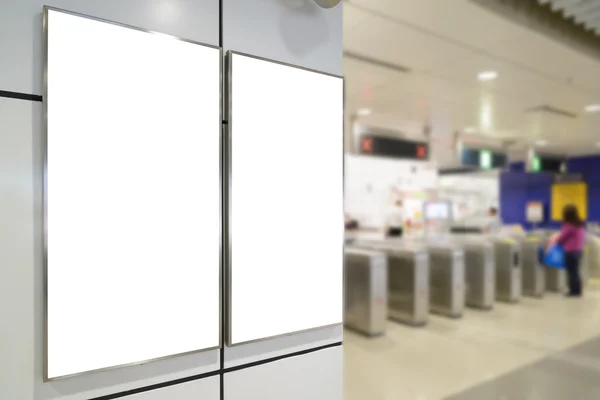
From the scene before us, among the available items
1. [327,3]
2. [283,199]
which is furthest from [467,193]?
[283,199]

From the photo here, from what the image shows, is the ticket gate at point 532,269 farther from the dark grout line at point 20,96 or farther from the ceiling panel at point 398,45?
the dark grout line at point 20,96

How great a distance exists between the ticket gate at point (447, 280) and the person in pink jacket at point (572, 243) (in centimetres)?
204

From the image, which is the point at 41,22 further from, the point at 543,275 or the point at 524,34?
the point at 543,275

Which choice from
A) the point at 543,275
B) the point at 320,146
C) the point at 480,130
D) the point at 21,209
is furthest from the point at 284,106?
the point at 543,275

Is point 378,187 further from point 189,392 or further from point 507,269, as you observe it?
point 189,392

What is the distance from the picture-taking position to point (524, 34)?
2770 millimetres

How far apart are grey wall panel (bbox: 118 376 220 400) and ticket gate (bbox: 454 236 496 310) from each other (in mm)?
4651

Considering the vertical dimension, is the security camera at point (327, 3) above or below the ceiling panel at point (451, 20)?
below

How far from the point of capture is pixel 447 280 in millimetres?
4949

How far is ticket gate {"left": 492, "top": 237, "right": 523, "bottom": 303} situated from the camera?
562 cm

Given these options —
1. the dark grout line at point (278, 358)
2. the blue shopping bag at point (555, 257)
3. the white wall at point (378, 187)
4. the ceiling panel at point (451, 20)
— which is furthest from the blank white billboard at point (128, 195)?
the white wall at point (378, 187)

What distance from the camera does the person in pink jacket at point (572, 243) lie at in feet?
19.1

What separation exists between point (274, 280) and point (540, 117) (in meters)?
5.35

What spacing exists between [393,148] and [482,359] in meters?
3.05
